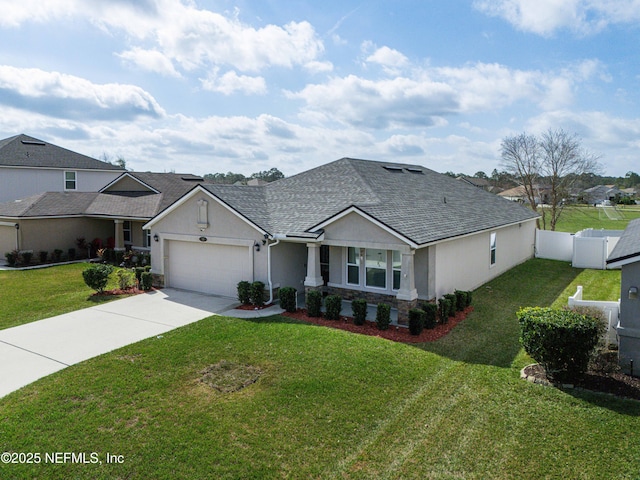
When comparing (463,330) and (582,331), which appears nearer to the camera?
(582,331)

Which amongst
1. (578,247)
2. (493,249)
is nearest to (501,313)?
(493,249)

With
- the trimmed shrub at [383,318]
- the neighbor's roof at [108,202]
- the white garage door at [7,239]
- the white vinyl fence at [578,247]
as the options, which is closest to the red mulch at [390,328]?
the trimmed shrub at [383,318]

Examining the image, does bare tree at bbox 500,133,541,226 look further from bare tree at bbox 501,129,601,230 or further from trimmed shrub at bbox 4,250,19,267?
trimmed shrub at bbox 4,250,19,267

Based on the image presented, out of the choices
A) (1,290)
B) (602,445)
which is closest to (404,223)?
(602,445)

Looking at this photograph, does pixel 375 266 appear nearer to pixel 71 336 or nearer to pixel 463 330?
pixel 463 330

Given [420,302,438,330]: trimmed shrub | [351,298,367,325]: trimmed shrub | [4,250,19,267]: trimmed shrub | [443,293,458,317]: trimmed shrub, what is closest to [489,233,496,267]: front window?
[443,293,458,317]: trimmed shrub

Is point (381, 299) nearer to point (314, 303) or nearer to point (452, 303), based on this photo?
point (452, 303)
